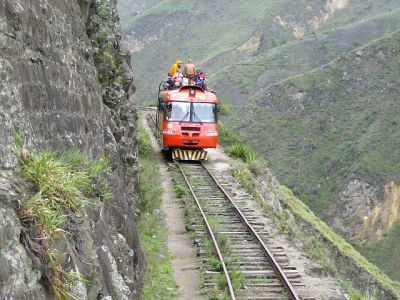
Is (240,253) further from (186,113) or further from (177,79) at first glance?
(177,79)

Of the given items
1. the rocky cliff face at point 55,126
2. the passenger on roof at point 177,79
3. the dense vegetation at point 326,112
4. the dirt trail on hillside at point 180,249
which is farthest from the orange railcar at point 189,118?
the rocky cliff face at point 55,126

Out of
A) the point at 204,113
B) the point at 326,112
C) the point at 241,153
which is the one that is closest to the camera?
the point at 204,113

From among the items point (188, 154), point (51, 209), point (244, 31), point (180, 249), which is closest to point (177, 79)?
point (188, 154)

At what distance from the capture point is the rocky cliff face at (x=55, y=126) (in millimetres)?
4492

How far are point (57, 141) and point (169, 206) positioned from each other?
387 inches

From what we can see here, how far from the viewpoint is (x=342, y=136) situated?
68.4 meters

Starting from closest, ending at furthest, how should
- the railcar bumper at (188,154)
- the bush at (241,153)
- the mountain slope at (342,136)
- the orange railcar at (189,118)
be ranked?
1. the orange railcar at (189,118)
2. the railcar bumper at (188,154)
3. the bush at (241,153)
4. the mountain slope at (342,136)

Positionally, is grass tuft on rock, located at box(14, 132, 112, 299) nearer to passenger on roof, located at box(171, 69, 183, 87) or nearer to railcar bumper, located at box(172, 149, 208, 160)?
railcar bumper, located at box(172, 149, 208, 160)

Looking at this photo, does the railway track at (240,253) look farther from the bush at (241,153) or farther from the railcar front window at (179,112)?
the bush at (241,153)

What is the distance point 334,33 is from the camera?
114m

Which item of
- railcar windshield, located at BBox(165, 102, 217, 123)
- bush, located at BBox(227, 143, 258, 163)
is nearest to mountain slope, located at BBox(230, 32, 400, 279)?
bush, located at BBox(227, 143, 258, 163)

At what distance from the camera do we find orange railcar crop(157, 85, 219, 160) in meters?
22.6

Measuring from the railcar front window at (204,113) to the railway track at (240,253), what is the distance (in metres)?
5.91

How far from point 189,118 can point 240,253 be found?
11.5 m
